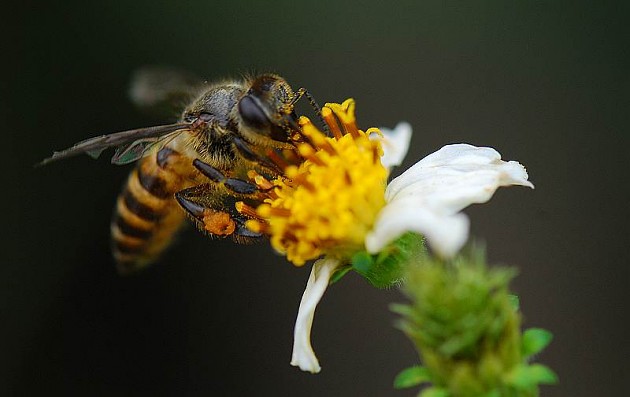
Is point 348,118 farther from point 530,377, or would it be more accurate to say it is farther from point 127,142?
point 530,377

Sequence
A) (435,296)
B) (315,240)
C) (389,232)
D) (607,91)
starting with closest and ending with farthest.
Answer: (435,296) < (389,232) < (315,240) < (607,91)

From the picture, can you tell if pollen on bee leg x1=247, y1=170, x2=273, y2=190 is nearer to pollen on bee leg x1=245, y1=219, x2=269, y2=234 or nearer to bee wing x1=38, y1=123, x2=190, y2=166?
pollen on bee leg x1=245, y1=219, x2=269, y2=234

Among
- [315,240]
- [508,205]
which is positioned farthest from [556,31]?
[315,240]

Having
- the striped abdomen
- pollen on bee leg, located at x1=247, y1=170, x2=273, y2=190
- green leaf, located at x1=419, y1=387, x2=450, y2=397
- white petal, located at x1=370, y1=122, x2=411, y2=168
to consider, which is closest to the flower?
pollen on bee leg, located at x1=247, y1=170, x2=273, y2=190

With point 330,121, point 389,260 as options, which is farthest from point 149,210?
point 389,260

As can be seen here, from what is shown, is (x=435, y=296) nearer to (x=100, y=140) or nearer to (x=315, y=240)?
(x=315, y=240)

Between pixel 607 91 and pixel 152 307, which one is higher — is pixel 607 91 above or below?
above
